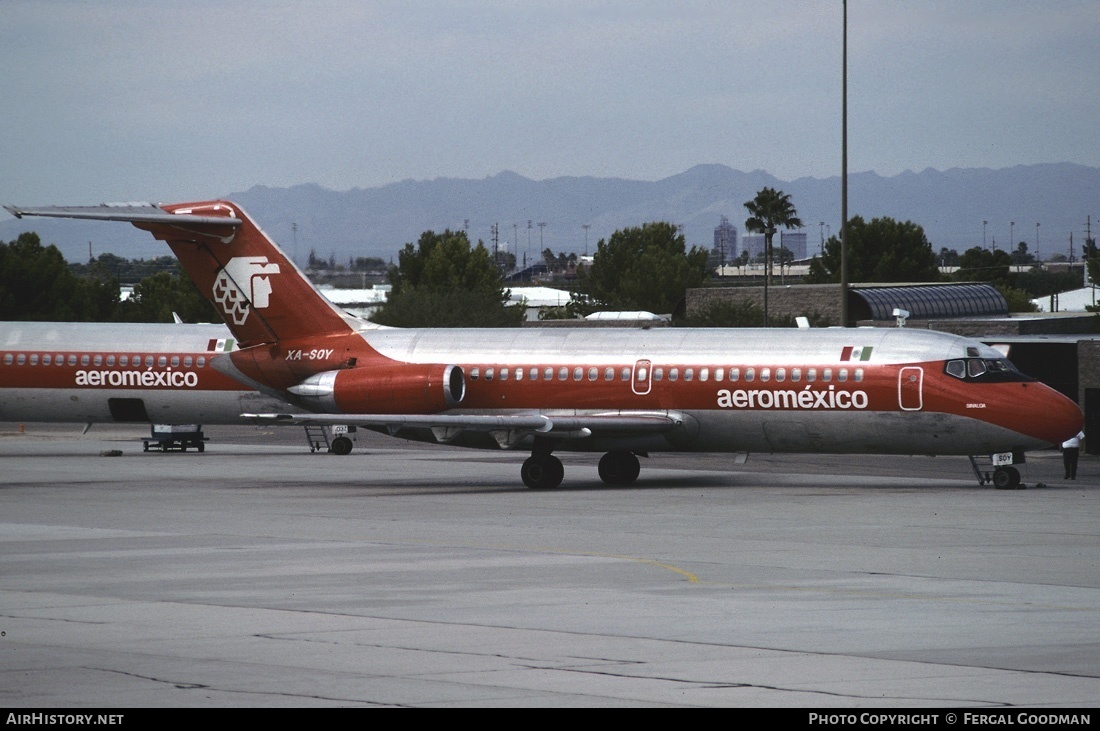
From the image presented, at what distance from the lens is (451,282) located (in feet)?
461

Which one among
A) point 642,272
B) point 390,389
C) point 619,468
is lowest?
point 619,468

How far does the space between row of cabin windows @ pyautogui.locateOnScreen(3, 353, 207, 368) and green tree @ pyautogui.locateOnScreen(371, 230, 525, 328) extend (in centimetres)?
4976

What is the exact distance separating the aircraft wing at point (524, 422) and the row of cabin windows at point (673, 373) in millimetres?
958

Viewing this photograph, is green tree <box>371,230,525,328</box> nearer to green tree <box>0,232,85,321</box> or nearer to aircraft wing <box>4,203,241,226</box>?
green tree <box>0,232,85,321</box>

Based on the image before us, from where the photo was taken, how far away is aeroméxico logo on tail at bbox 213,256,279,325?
41.6 meters

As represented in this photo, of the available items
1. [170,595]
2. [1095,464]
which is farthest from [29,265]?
[170,595]

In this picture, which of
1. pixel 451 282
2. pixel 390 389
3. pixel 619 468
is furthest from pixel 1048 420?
pixel 451 282

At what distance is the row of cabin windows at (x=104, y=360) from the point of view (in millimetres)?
52375

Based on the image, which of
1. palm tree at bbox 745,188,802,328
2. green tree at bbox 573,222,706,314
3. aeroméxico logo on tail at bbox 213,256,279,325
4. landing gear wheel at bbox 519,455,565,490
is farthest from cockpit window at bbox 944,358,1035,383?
green tree at bbox 573,222,706,314

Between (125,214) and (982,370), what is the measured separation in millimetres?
21346

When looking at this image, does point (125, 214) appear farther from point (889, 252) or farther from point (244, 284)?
point (889, 252)
